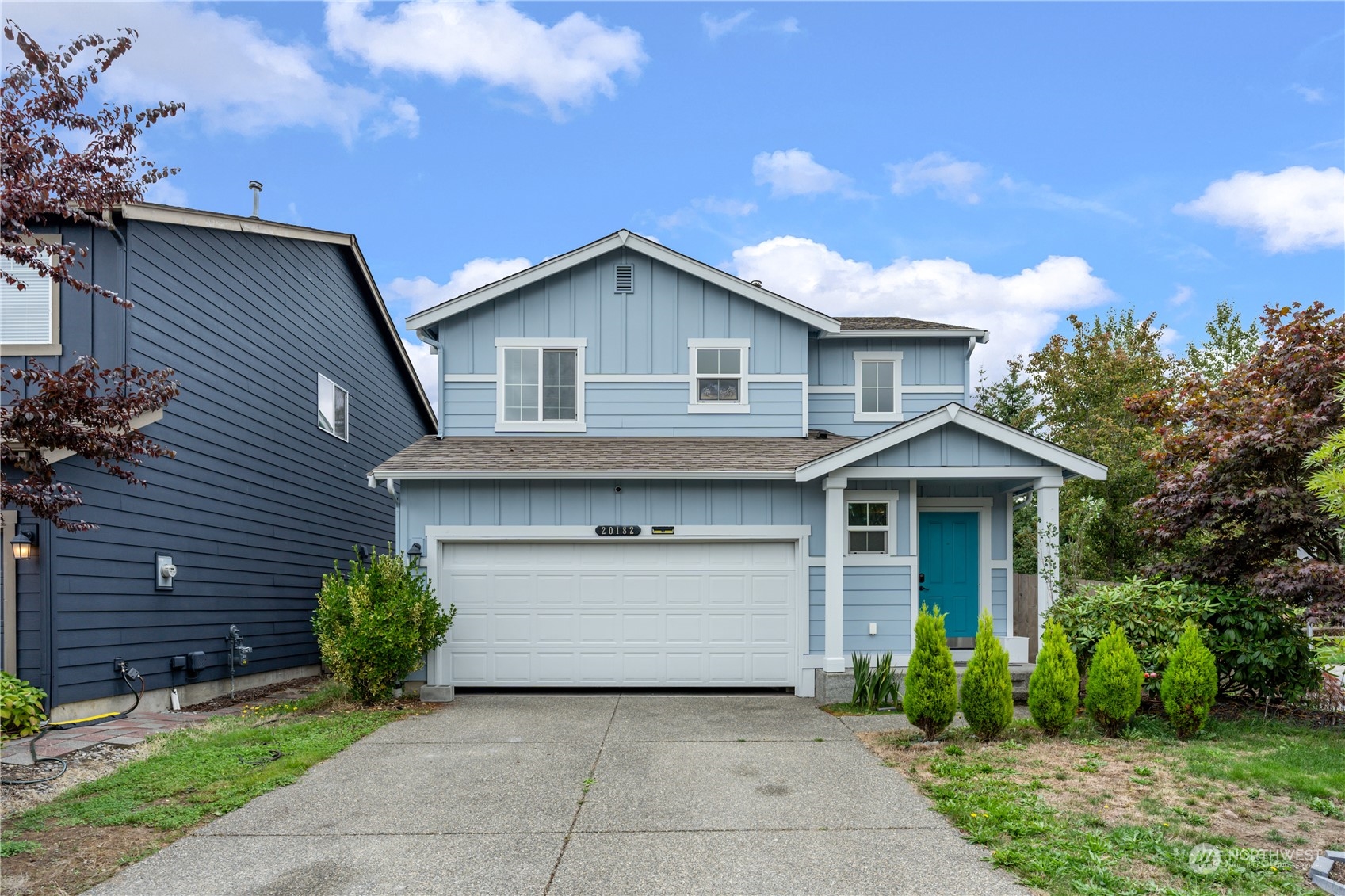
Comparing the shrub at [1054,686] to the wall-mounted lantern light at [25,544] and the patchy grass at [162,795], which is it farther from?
the wall-mounted lantern light at [25,544]

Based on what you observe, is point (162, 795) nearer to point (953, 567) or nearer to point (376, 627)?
point (376, 627)

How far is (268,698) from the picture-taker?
1162cm

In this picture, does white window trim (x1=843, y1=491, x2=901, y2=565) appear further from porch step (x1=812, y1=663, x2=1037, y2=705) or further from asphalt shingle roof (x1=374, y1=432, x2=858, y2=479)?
porch step (x1=812, y1=663, x2=1037, y2=705)

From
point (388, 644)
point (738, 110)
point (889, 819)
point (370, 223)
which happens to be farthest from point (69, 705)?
point (370, 223)

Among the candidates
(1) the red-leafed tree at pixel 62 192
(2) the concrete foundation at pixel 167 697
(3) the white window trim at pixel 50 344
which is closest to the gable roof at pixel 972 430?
(1) the red-leafed tree at pixel 62 192

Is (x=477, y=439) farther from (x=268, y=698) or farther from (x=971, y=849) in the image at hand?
(x=971, y=849)

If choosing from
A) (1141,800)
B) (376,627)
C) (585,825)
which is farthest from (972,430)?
(376,627)

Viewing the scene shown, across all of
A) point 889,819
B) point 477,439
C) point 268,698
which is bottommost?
point 268,698

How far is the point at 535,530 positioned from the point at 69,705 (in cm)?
527

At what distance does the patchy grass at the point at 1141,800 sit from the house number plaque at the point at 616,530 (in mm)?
4127

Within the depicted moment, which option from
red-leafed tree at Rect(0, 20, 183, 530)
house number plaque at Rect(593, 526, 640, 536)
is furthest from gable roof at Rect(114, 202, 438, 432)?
house number plaque at Rect(593, 526, 640, 536)

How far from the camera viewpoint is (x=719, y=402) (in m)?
12.6

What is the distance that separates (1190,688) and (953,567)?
4.05 metres

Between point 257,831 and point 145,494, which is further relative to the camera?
point 145,494
